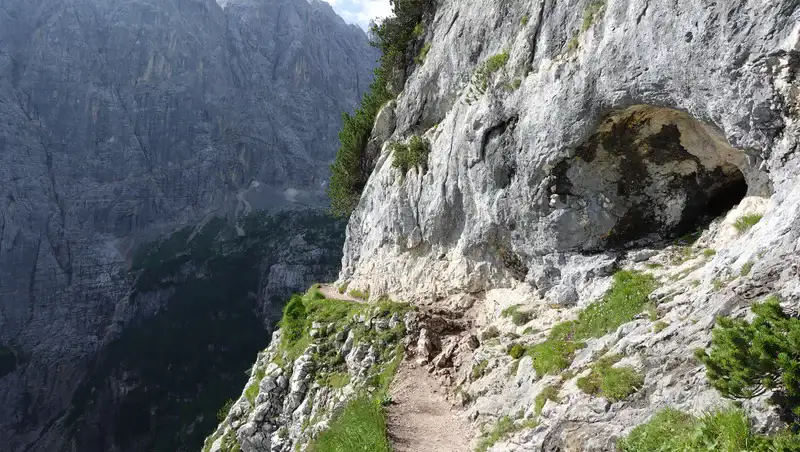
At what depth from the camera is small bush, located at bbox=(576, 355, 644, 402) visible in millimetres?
8805

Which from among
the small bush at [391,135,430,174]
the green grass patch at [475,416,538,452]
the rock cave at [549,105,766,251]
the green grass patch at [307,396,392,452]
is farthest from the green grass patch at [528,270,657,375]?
the small bush at [391,135,430,174]

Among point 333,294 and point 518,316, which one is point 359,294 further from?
point 518,316

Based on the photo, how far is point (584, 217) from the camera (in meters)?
17.1

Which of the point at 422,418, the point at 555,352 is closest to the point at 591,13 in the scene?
the point at 555,352

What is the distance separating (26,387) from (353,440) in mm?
117437

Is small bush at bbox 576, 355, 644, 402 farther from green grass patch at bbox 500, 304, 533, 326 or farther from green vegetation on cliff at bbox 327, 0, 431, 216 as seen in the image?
green vegetation on cliff at bbox 327, 0, 431, 216

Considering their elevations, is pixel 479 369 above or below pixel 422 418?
above

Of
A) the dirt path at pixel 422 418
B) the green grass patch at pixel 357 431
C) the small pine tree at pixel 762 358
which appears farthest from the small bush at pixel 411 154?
the small pine tree at pixel 762 358

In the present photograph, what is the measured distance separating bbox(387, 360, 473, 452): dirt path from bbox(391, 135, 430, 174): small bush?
13014 mm

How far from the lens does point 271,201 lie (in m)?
146

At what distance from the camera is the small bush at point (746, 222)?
1218cm

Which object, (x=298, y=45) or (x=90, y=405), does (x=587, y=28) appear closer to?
(x=90, y=405)

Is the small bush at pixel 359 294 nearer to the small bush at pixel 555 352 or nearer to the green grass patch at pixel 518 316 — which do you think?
the green grass patch at pixel 518 316

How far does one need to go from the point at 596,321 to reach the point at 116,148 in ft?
506
